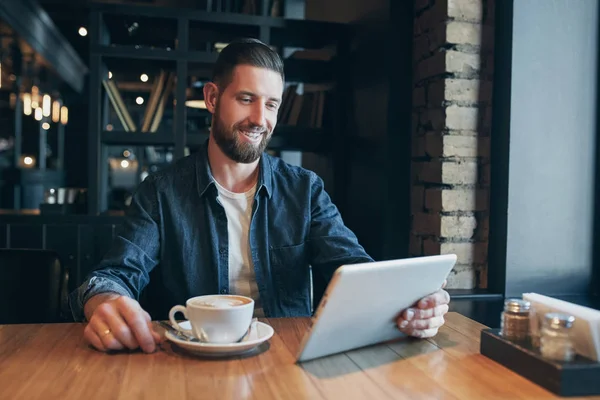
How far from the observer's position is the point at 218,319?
39.2 inches

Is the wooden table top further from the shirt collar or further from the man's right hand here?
the shirt collar

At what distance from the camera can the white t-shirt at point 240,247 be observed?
63.3 inches

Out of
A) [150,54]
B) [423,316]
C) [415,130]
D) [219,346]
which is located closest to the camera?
[219,346]

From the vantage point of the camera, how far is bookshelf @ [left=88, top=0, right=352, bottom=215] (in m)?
2.61

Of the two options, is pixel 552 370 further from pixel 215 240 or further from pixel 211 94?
pixel 211 94

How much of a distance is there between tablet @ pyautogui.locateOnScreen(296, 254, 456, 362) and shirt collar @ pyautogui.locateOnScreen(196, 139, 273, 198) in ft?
2.14

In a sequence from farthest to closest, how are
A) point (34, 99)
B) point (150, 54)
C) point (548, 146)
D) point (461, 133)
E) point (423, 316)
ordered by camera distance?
point (34, 99) < point (150, 54) < point (461, 133) < point (548, 146) < point (423, 316)

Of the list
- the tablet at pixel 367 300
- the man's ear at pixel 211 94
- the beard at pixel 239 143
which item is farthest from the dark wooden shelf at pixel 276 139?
the tablet at pixel 367 300

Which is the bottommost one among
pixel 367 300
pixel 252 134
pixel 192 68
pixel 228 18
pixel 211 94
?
pixel 367 300

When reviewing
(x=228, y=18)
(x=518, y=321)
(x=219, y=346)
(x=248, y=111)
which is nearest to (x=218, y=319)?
(x=219, y=346)

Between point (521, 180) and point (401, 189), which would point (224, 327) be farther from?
point (401, 189)

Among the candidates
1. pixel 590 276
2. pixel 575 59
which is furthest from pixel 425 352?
pixel 575 59

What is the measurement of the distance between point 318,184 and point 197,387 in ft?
3.14

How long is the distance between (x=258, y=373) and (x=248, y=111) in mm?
831
